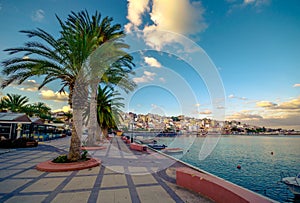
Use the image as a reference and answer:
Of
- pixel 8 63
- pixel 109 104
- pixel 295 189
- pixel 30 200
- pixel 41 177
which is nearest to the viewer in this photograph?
pixel 30 200

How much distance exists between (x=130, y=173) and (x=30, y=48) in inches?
308

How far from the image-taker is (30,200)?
441 cm

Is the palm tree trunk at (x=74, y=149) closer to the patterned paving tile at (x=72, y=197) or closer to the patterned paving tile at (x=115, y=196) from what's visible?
the patterned paving tile at (x=72, y=197)

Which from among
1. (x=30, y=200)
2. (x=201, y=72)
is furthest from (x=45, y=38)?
(x=201, y=72)

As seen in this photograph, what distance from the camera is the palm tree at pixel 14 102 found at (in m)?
36.2

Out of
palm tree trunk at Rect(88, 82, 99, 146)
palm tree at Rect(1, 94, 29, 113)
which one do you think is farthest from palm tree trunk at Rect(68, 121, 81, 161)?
palm tree at Rect(1, 94, 29, 113)

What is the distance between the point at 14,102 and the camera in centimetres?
3816

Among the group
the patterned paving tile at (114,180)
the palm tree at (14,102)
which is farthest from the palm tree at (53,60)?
the palm tree at (14,102)

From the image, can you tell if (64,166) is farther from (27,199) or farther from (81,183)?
(27,199)

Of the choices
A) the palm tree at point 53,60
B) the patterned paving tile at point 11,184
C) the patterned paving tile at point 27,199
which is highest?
the palm tree at point 53,60

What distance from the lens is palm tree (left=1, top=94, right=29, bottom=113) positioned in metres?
36.2

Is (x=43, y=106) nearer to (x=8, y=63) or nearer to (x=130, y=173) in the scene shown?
(x=8, y=63)

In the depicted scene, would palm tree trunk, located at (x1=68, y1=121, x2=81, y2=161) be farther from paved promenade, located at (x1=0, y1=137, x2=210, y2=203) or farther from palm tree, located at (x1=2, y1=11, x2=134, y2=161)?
paved promenade, located at (x1=0, y1=137, x2=210, y2=203)

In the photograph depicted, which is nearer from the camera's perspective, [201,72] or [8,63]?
[8,63]
